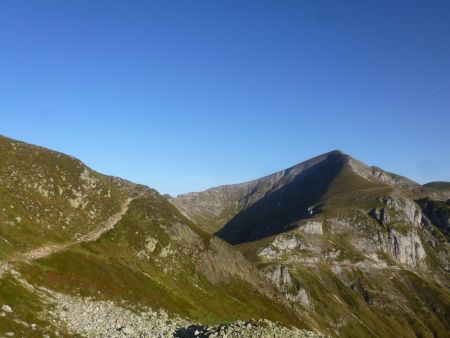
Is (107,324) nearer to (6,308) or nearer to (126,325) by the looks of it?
(126,325)

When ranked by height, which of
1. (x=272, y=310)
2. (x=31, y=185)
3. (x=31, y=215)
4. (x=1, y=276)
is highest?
(x=31, y=185)

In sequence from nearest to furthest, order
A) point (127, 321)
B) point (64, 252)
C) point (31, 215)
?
point (127, 321) < point (64, 252) < point (31, 215)

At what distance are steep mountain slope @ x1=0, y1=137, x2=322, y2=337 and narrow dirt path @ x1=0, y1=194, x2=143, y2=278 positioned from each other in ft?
0.88

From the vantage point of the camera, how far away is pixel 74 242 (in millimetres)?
93438

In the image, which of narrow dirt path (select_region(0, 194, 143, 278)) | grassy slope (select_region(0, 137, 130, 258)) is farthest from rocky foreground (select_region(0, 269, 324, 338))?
grassy slope (select_region(0, 137, 130, 258))

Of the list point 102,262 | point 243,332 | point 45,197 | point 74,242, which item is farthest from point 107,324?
point 45,197

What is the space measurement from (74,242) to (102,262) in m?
9.17

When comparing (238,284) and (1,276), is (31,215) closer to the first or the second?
(1,276)

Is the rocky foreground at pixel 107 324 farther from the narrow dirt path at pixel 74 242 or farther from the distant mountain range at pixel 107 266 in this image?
the narrow dirt path at pixel 74 242

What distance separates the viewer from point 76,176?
398 feet

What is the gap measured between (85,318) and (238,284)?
3530 inches

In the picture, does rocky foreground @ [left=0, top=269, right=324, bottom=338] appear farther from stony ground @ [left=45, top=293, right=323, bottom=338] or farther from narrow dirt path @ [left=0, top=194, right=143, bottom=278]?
narrow dirt path @ [left=0, top=194, right=143, bottom=278]

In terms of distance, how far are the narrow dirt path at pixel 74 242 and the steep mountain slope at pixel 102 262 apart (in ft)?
0.88

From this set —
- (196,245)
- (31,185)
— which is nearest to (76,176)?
(31,185)
